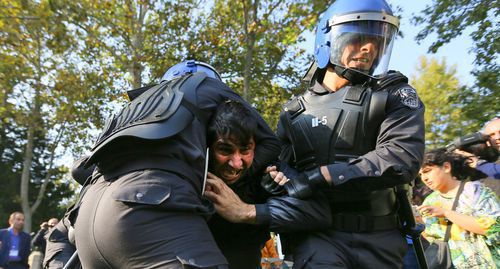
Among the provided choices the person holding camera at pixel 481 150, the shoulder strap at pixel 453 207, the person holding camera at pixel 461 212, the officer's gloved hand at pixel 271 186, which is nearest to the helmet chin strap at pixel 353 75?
the officer's gloved hand at pixel 271 186

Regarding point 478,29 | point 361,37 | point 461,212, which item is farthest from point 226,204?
point 478,29

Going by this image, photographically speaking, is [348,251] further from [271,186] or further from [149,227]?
[149,227]

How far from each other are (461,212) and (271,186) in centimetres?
207

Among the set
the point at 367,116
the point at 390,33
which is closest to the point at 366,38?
the point at 390,33

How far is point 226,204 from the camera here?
271 centimetres

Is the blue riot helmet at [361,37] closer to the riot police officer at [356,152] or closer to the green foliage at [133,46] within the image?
the riot police officer at [356,152]

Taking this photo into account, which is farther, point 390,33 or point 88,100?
point 88,100

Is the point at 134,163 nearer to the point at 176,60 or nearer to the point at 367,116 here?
the point at 367,116

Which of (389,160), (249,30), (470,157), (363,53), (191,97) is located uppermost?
(249,30)

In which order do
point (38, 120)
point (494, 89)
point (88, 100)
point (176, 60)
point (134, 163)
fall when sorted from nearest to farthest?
point (134, 163) → point (494, 89) → point (176, 60) → point (88, 100) → point (38, 120)

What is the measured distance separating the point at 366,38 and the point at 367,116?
505mm

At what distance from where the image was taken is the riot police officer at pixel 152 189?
203cm

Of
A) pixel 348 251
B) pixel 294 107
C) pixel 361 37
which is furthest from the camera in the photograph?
pixel 294 107

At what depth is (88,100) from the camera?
19.2 metres
